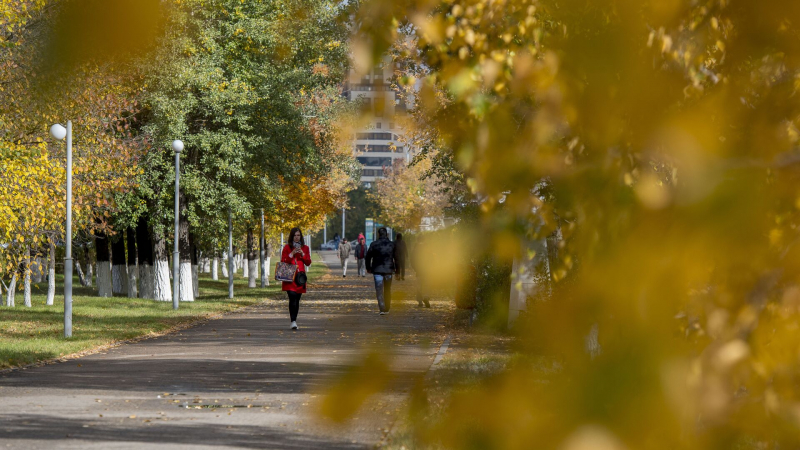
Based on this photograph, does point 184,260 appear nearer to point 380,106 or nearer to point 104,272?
point 104,272

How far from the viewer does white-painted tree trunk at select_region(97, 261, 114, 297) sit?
39.4 meters

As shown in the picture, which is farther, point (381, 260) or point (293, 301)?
point (381, 260)

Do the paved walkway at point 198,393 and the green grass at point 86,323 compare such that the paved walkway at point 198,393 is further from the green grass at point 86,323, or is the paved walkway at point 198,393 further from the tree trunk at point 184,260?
the tree trunk at point 184,260

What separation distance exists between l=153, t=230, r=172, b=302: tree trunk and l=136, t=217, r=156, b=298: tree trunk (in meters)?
0.55

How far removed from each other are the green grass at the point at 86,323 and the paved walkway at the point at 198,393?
70 centimetres

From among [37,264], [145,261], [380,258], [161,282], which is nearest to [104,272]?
[145,261]

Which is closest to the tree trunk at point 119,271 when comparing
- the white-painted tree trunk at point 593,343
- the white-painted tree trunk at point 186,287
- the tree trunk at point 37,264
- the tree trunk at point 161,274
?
the tree trunk at point 37,264

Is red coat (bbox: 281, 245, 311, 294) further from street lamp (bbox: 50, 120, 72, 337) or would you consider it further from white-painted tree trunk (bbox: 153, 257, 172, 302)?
white-painted tree trunk (bbox: 153, 257, 172, 302)

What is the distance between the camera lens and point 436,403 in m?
2.60

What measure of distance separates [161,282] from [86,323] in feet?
42.5

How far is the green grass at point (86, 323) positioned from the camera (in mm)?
16719

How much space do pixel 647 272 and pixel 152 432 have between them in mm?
7816

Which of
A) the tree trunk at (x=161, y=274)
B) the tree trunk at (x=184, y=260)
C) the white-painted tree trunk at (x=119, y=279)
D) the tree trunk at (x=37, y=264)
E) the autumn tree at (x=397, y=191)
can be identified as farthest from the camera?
the autumn tree at (x=397, y=191)

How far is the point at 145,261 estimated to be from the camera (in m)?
37.8
